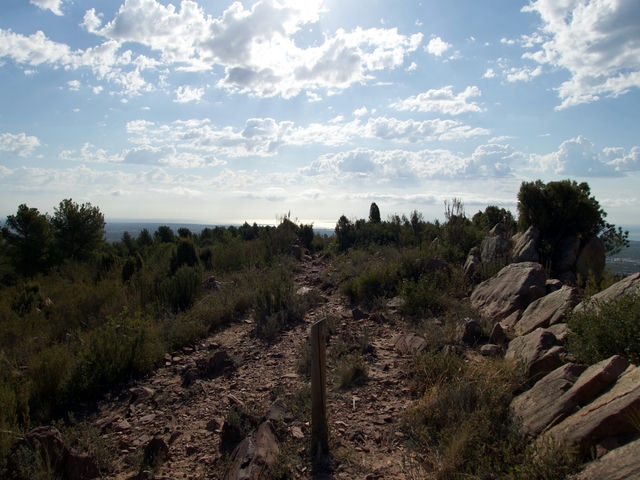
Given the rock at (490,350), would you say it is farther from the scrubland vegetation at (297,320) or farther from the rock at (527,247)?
the rock at (527,247)

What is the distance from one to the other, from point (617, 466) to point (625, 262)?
6062 millimetres

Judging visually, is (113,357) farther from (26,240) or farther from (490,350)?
(26,240)

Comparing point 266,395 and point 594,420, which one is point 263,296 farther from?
point 594,420

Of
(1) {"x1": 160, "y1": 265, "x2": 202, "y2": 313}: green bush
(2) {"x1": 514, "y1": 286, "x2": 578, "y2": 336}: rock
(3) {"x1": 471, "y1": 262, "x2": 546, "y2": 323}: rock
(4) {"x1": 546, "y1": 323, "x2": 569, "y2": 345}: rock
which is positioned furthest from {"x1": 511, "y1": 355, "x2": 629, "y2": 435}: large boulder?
(1) {"x1": 160, "y1": 265, "x2": 202, "y2": 313}: green bush

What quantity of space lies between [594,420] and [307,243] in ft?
56.1

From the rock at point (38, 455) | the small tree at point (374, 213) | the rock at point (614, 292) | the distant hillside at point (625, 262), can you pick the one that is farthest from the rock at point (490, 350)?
the small tree at point (374, 213)

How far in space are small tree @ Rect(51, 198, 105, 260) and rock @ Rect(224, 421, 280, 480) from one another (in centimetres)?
1814

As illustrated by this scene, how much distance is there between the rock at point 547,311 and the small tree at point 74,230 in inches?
733

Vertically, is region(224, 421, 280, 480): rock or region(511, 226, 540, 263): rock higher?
region(511, 226, 540, 263): rock

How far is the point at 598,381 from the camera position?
3623 millimetres

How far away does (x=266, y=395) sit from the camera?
5254mm

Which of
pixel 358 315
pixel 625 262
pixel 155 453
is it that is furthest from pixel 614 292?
pixel 155 453

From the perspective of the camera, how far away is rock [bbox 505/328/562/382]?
14.8ft

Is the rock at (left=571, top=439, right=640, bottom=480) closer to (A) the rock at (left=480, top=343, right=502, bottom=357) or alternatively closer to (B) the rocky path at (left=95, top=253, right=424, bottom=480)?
(B) the rocky path at (left=95, top=253, right=424, bottom=480)
